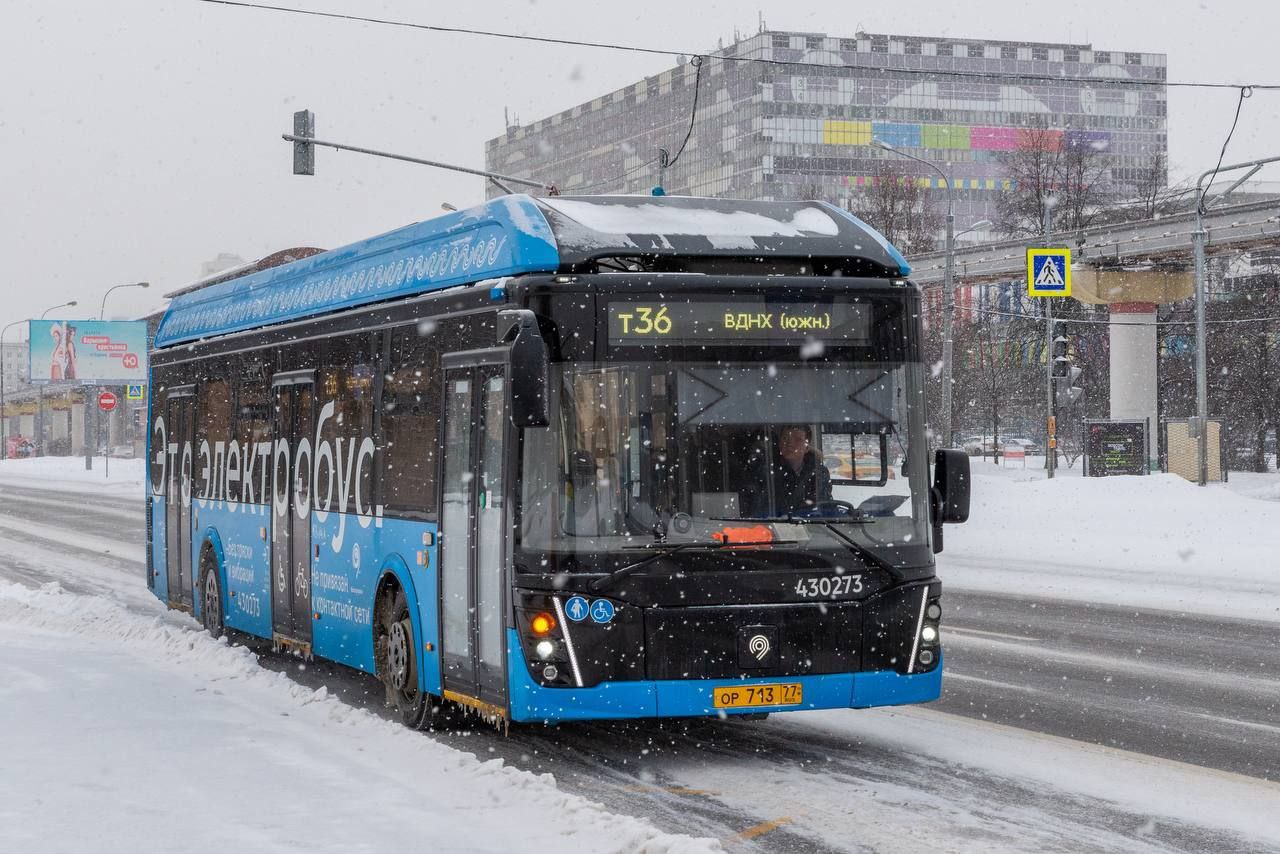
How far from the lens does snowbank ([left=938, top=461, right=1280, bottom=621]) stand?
63.1 ft

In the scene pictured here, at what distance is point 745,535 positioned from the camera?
8.33 metres

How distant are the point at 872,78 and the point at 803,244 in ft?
504

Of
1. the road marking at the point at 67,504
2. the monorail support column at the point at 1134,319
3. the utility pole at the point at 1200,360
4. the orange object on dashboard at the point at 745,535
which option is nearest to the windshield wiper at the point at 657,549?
the orange object on dashboard at the point at 745,535

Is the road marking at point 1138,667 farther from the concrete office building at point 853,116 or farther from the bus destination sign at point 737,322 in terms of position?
the concrete office building at point 853,116

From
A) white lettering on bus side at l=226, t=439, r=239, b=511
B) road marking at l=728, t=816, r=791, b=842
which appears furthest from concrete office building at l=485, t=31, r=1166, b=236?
road marking at l=728, t=816, r=791, b=842

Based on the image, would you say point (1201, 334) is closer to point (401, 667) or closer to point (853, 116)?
point (401, 667)

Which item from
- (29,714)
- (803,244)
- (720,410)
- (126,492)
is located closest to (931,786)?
(720,410)

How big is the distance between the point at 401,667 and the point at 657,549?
2583 mm

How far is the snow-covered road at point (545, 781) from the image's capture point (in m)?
6.56

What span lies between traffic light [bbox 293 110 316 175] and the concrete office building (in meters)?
121

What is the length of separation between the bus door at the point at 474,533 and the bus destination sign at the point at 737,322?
794mm

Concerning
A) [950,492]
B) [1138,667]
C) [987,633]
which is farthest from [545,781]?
[987,633]

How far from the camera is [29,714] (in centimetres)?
914

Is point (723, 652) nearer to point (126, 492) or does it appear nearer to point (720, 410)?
point (720, 410)
